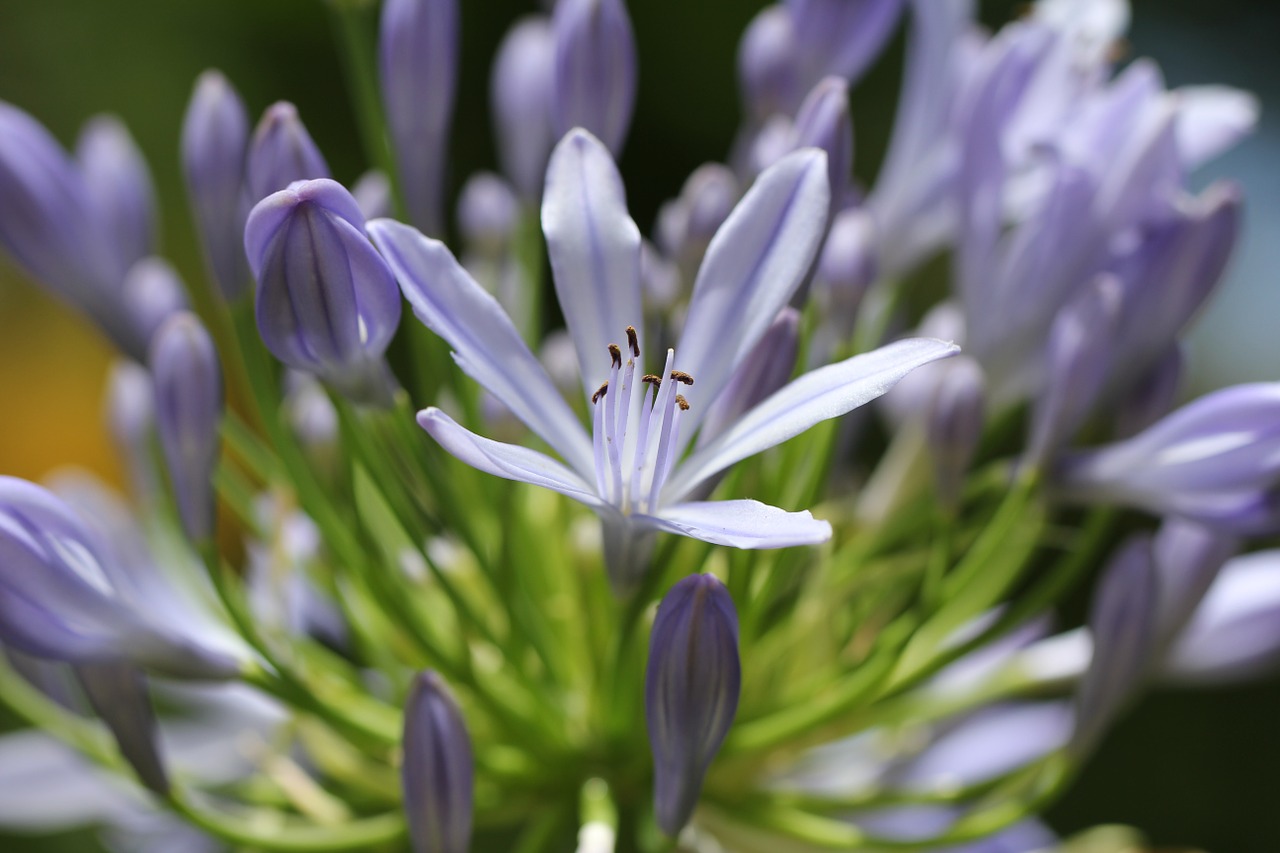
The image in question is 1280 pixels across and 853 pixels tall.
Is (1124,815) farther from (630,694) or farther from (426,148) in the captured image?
(426,148)

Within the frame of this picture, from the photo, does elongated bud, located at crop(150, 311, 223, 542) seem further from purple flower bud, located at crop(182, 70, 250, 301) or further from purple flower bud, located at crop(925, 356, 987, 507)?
purple flower bud, located at crop(925, 356, 987, 507)

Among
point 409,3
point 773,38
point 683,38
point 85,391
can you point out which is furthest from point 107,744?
point 683,38

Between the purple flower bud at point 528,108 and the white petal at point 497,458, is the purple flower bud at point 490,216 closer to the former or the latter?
the purple flower bud at point 528,108

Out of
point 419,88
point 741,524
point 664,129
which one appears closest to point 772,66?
point 419,88

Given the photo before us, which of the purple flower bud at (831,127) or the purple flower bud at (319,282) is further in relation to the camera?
the purple flower bud at (831,127)

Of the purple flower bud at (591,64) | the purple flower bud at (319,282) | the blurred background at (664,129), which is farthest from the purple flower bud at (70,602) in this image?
the blurred background at (664,129)

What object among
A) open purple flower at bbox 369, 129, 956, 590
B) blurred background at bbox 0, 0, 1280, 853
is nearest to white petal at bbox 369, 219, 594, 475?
open purple flower at bbox 369, 129, 956, 590
